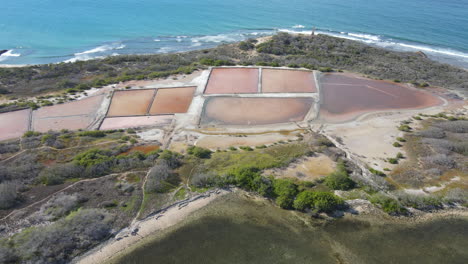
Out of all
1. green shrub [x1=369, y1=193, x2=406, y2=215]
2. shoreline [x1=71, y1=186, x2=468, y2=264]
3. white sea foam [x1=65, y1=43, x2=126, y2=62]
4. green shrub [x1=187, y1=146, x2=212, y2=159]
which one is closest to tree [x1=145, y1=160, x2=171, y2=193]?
shoreline [x1=71, y1=186, x2=468, y2=264]

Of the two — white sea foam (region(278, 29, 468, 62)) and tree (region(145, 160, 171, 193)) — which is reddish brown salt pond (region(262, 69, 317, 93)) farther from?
white sea foam (region(278, 29, 468, 62))

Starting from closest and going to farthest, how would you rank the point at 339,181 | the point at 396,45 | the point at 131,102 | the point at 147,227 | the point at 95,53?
the point at 147,227 → the point at 339,181 → the point at 131,102 → the point at 396,45 → the point at 95,53

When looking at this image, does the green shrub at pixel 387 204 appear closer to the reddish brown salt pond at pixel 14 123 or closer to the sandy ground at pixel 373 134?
the sandy ground at pixel 373 134

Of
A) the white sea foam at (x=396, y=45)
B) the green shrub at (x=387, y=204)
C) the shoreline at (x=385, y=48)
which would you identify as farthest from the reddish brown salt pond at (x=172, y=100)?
the white sea foam at (x=396, y=45)

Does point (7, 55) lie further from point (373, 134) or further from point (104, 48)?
point (373, 134)

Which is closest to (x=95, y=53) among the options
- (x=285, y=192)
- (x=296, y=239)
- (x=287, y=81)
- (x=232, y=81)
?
(x=232, y=81)

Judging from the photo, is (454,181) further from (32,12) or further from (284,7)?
(32,12)

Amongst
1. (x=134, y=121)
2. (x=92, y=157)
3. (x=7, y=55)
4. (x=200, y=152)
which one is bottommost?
(x=92, y=157)
